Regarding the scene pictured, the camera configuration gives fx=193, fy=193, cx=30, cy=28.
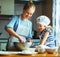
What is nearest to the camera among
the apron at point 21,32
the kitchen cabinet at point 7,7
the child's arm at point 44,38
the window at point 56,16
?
the child's arm at point 44,38

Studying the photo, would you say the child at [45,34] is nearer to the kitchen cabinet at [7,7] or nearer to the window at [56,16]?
the window at [56,16]

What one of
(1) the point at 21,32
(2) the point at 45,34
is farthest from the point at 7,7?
(2) the point at 45,34

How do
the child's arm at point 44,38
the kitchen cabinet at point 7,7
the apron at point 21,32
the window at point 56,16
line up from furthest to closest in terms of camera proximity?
the kitchen cabinet at point 7,7 → the window at point 56,16 → the apron at point 21,32 → the child's arm at point 44,38

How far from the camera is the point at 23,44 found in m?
1.72

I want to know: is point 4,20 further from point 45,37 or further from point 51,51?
point 51,51

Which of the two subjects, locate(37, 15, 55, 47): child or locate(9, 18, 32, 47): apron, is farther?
locate(9, 18, 32, 47): apron

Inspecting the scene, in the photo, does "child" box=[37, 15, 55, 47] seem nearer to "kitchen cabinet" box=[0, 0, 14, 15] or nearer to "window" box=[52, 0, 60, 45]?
"window" box=[52, 0, 60, 45]

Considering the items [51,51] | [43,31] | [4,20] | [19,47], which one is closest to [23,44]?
[19,47]

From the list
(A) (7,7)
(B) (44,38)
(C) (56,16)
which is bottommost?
(B) (44,38)

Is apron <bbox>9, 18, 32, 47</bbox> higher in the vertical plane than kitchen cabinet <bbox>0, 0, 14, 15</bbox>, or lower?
lower

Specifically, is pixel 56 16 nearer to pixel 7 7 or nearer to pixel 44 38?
pixel 7 7

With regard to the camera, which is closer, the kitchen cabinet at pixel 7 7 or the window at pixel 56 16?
the window at pixel 56 16

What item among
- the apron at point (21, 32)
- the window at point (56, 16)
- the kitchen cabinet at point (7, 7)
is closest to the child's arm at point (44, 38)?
the apron at point (21, 32)

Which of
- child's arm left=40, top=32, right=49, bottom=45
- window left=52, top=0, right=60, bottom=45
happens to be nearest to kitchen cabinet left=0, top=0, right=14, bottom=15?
window left=52, top=0, right=60, bottom=45
